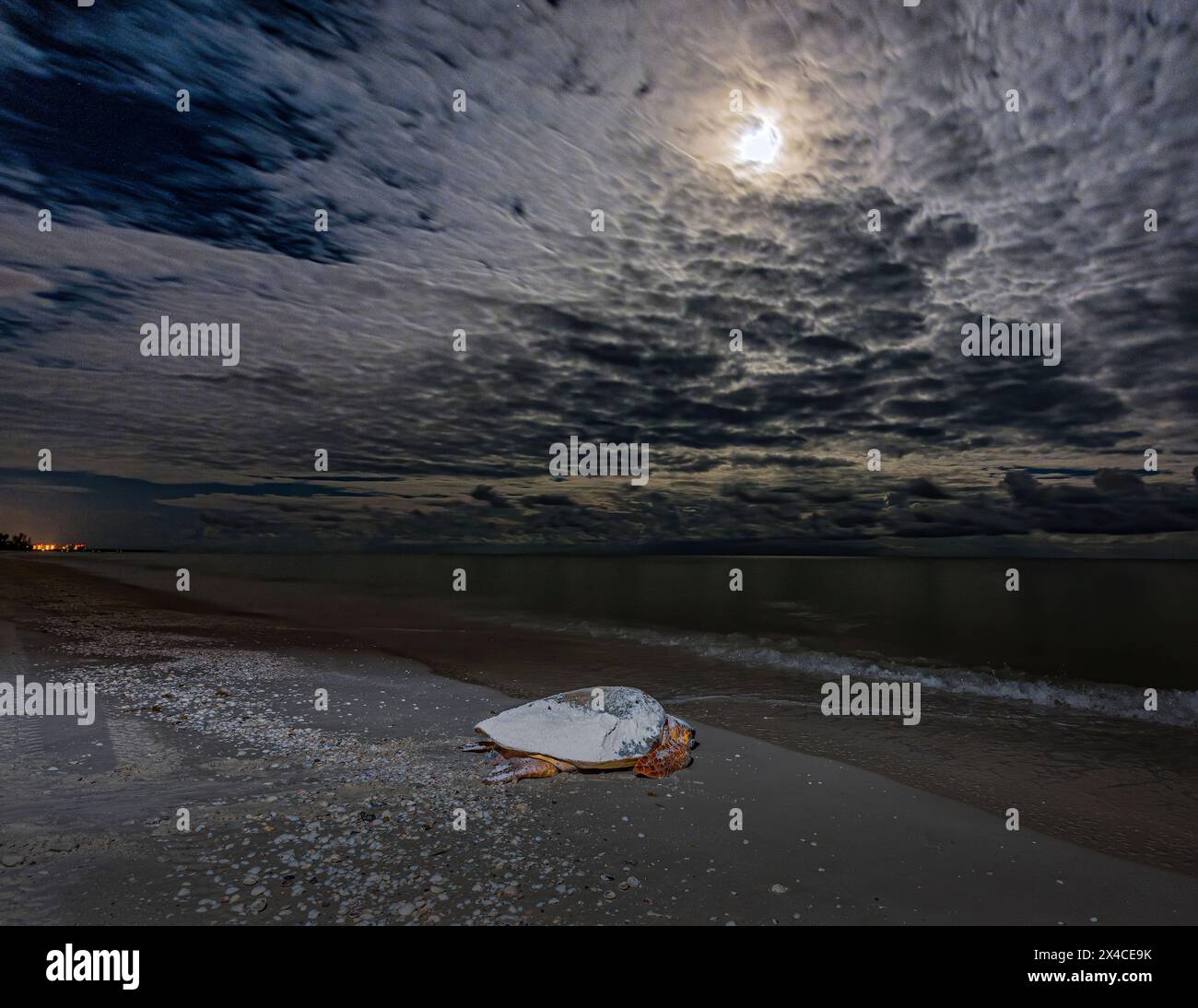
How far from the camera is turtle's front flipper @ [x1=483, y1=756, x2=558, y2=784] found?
6484 mm

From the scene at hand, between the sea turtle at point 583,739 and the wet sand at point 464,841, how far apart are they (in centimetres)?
19

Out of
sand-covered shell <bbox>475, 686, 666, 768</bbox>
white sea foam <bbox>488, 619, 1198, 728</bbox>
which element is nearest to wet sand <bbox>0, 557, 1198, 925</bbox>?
sand-covered shell <bbox>475, 686, 666, 768</bbox>

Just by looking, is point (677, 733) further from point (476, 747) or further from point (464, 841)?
point (464, 841)

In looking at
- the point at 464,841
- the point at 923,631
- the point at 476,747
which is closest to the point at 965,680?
the point at 923,631

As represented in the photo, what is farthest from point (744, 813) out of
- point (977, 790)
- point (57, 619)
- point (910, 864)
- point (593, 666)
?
point (57, 619)

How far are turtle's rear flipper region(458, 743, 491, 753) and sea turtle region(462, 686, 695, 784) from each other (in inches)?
0.4

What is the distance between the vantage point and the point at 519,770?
260 inches

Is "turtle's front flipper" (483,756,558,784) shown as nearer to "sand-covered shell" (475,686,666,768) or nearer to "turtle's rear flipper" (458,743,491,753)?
"sand-covered shell" (475,686,666,768)

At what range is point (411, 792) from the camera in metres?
6.10

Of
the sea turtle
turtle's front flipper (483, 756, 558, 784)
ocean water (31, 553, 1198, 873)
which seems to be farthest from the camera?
ocean water (31, 553, 1198, 873)

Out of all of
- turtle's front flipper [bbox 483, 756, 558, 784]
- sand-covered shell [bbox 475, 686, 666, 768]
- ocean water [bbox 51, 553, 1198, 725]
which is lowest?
ocean water [bbox 51, 553, 1198, 725]

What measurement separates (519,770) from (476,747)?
113 cm

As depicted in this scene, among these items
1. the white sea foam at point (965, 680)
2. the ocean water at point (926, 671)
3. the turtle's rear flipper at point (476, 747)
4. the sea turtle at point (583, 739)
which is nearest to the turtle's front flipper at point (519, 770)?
the sea turtle at point (583, 739)
